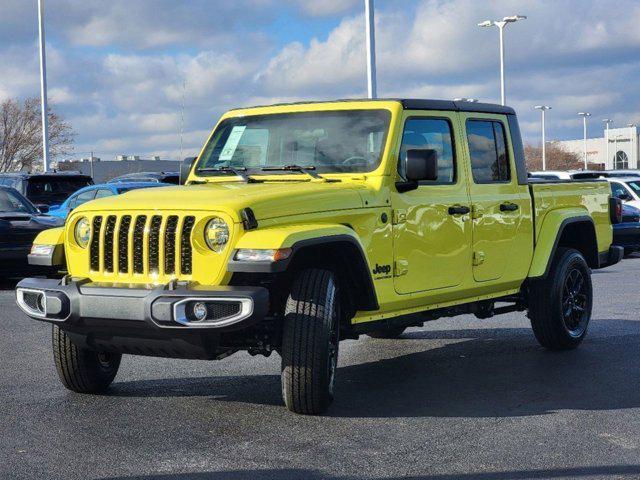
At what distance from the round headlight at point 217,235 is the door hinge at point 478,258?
7.86ft

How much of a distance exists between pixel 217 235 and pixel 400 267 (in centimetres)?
148

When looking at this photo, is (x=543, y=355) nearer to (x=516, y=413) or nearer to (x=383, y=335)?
(x=383, y=335)

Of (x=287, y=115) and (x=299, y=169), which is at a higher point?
(x=287, y=115)

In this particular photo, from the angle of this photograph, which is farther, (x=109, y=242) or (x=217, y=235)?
(x=109, y=242)

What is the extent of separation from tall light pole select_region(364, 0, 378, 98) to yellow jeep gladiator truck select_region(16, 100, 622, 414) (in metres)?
14.5

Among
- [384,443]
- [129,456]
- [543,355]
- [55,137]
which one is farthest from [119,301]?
[55,137]

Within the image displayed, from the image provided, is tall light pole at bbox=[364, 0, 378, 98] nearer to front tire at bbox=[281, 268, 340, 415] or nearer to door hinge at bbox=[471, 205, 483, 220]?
door hinge at bbox=[471, 205, 483, 220]

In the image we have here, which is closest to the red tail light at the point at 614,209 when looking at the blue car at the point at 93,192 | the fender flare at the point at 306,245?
the fender flare at the point at 306,245

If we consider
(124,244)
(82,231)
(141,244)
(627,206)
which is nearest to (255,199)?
(141,244)

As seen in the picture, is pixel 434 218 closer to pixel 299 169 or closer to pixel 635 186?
pixel 299 169

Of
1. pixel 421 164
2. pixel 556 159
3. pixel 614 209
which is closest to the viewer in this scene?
pixel 421 164

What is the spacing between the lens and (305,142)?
776 centimetres

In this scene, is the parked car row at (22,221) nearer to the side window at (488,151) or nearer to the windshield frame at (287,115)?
the windshield frame at (287,115)

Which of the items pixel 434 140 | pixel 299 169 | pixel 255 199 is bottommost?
pixel 255 199
